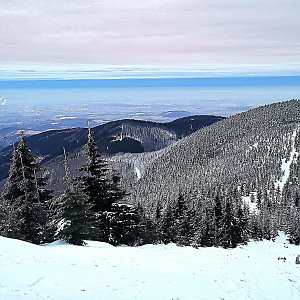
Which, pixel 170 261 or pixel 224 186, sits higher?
pixel 170 261

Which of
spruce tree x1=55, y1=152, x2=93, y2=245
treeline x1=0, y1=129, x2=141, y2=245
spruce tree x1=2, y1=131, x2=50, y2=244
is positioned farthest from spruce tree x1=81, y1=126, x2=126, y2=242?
spruce tree x1=55, y1=152, x2=93, y2=245

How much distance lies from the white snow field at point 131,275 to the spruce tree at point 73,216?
0.95 m

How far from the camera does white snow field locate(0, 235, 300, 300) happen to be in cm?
1487

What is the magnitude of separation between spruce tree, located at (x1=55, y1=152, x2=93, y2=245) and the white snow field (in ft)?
3.11

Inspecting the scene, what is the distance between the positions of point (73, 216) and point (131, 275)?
8031 mm

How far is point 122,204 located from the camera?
32094 millimetres

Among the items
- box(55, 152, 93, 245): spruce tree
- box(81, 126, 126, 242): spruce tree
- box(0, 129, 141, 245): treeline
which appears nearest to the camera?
box(55, 152, 93, 245): spruce tree

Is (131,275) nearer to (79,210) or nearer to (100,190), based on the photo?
(79,210)

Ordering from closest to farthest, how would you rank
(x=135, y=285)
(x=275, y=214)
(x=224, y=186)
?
1. (x=135, y=285)
2. (x=275, y=214)
3. (x=224, y=186)

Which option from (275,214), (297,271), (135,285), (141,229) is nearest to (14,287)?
(135,285)

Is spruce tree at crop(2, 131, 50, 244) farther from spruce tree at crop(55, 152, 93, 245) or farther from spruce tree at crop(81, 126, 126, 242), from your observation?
spruce tree at crop(81, 126, 126, 242)

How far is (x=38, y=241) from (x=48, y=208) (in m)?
3.71

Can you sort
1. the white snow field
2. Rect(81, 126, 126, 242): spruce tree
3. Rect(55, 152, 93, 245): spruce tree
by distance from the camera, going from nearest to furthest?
the white snow field, Rect(55, 152, 93, 245): spruce tree, Rect(81, 126, 126, 242): spruce tree

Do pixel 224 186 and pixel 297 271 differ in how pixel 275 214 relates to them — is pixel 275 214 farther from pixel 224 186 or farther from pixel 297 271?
pixel 297 271
